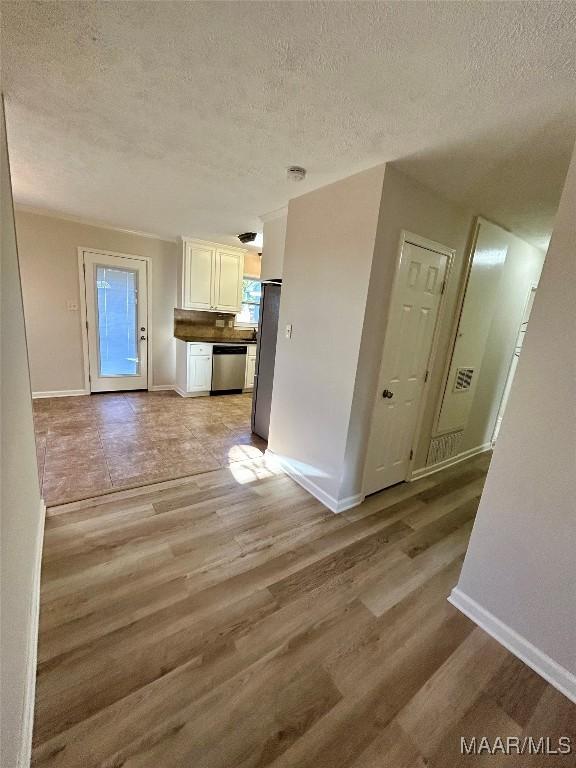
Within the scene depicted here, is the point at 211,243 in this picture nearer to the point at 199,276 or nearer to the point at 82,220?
the point at 199,276

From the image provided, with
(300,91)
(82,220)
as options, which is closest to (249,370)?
(82,220)

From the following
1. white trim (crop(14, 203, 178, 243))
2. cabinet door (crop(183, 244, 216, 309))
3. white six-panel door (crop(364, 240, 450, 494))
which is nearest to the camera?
white six-panel door (crop(364, 240, 450, 494))

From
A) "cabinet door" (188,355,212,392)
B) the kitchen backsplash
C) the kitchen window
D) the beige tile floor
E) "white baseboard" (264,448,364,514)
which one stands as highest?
the kitchen window

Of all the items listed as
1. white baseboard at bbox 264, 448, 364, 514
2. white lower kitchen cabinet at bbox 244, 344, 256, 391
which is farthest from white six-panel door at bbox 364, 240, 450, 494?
white lower kitchen cabinet at bbox 244, 344, 256, 391

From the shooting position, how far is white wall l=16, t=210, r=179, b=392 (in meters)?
3.90

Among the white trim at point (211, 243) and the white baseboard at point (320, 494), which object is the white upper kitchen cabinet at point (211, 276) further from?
A: the white baseboard at point (320, 494)

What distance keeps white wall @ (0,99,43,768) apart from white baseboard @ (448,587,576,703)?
189cm

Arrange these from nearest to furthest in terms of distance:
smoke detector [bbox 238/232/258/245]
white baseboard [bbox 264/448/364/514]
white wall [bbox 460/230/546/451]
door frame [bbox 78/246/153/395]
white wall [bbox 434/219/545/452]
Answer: white baseboard [bbox 264/448/364/514], white wall [bbox 434/219/545/452], white wall [bbox 460/230/546/451], smoke detector [bbox 238/232/258/245], door frame [bbox 78/246/153/395]

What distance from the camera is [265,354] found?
3.43m

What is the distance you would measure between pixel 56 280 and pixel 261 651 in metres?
4.80

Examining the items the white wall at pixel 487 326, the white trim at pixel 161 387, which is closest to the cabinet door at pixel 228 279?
the white trim at pixel 161 387

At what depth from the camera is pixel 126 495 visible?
2.32m

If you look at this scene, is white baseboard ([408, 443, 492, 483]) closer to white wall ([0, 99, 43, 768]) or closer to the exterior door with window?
white wall ([0, 99, 43, 768])

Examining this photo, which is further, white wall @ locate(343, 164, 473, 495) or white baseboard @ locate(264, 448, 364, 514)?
Result: white baseboard @ locate(264, 448, 364, 514)
